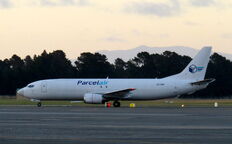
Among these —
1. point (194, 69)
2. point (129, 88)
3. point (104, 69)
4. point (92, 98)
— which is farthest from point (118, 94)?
point (104, 69)

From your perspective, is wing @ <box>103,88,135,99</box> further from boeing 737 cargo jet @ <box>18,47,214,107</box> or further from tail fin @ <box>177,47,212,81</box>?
tail fin @ <box>177,47,212,81</box>

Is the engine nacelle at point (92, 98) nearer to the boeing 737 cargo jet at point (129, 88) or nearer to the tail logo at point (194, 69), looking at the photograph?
the boeing 737 cargo jet at point (129, 88)

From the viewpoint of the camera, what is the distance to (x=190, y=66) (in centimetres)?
5706

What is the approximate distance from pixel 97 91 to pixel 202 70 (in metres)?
9.77

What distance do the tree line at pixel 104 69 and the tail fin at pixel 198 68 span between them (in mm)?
49198

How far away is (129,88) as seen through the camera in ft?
186

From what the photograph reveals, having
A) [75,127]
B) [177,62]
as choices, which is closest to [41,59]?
[177,62]

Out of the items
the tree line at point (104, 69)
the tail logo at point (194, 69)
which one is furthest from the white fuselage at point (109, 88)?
the tree line at point (104, 69)

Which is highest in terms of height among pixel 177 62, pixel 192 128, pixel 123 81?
pixel 177 62

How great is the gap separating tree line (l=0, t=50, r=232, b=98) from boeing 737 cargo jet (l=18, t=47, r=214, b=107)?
49216 mm

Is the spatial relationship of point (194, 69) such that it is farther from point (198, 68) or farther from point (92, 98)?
point (92, 98)

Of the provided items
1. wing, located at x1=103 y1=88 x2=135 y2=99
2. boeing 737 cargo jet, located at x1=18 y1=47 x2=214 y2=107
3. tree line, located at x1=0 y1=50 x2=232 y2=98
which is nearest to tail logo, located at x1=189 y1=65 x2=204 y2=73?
boeing 737 cargo jet, located at x1=18 y1=47 x2=214 y2=107

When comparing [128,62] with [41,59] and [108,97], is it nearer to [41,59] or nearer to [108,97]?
[41,59]

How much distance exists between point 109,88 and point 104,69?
218 ft
